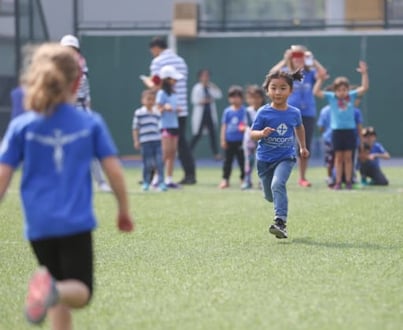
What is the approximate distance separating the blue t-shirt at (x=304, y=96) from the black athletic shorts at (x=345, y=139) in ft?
2.19

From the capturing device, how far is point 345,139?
1519cm

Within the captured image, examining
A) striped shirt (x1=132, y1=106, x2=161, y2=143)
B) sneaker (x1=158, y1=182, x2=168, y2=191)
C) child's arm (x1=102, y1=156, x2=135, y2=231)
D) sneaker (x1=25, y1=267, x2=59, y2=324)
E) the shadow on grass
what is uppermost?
child's arm (x1=102, y1=156, x2=135, y2=231)

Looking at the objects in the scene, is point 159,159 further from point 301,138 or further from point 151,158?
point 301,138

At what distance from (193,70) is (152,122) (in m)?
8.02

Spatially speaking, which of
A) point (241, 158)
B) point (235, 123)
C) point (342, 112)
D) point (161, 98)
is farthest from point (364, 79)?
point (161, 98)

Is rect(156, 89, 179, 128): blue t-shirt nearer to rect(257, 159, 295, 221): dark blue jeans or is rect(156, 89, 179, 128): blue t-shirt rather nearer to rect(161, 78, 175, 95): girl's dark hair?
rect(161, 78, 175, 95): girl's dark hair

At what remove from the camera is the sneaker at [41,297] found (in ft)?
16.6

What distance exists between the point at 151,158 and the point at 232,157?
1.37 metres

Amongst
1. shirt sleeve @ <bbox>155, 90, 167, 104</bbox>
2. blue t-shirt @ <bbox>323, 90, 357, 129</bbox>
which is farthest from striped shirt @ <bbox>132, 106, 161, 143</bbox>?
blue t-shirt @ <bbox>323, 90, 357, 129</bbox>

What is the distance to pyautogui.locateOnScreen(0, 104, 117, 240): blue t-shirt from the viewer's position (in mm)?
5207

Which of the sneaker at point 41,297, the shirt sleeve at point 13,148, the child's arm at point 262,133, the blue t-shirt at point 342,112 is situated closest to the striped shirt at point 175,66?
the blue t-shirt at point 342,112

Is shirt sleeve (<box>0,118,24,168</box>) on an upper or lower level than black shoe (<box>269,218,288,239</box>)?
upper

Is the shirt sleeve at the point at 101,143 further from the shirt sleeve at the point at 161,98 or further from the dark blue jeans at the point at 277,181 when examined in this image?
the shirt sleeve at the point at 161,98

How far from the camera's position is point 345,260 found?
8305 millimetres
